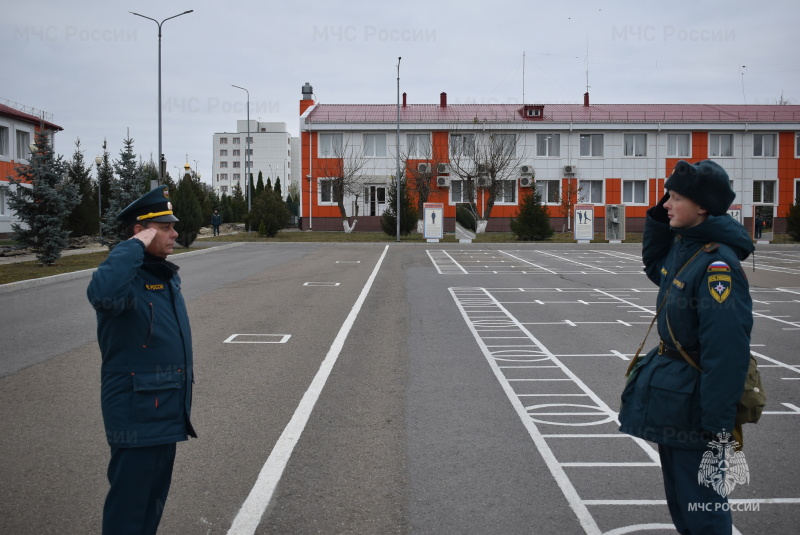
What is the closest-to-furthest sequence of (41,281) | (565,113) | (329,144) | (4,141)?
(41,281), (4,141), (329,144), (565,113)

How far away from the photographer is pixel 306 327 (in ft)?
39.2

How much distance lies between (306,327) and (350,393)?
4586 millimetres

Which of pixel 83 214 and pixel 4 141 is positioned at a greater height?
pixel 4 141

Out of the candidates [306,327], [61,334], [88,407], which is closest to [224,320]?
[306,327]

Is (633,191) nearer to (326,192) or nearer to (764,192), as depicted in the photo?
(764,192)

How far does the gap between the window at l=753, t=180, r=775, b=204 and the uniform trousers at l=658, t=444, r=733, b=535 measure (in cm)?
5896

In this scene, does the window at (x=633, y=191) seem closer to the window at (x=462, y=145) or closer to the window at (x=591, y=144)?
the window at (x=591, y=144)

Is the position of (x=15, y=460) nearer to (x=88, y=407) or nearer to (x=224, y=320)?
(x=88, y=407)

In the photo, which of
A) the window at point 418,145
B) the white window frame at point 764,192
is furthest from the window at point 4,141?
the white window frame at point 764,192

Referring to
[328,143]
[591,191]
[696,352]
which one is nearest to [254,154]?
[328,143]

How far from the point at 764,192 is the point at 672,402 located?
5936 cm

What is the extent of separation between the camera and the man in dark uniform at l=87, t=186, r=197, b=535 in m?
3.35

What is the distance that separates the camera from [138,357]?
3.45 m

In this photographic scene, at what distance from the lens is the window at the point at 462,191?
54.0 m
